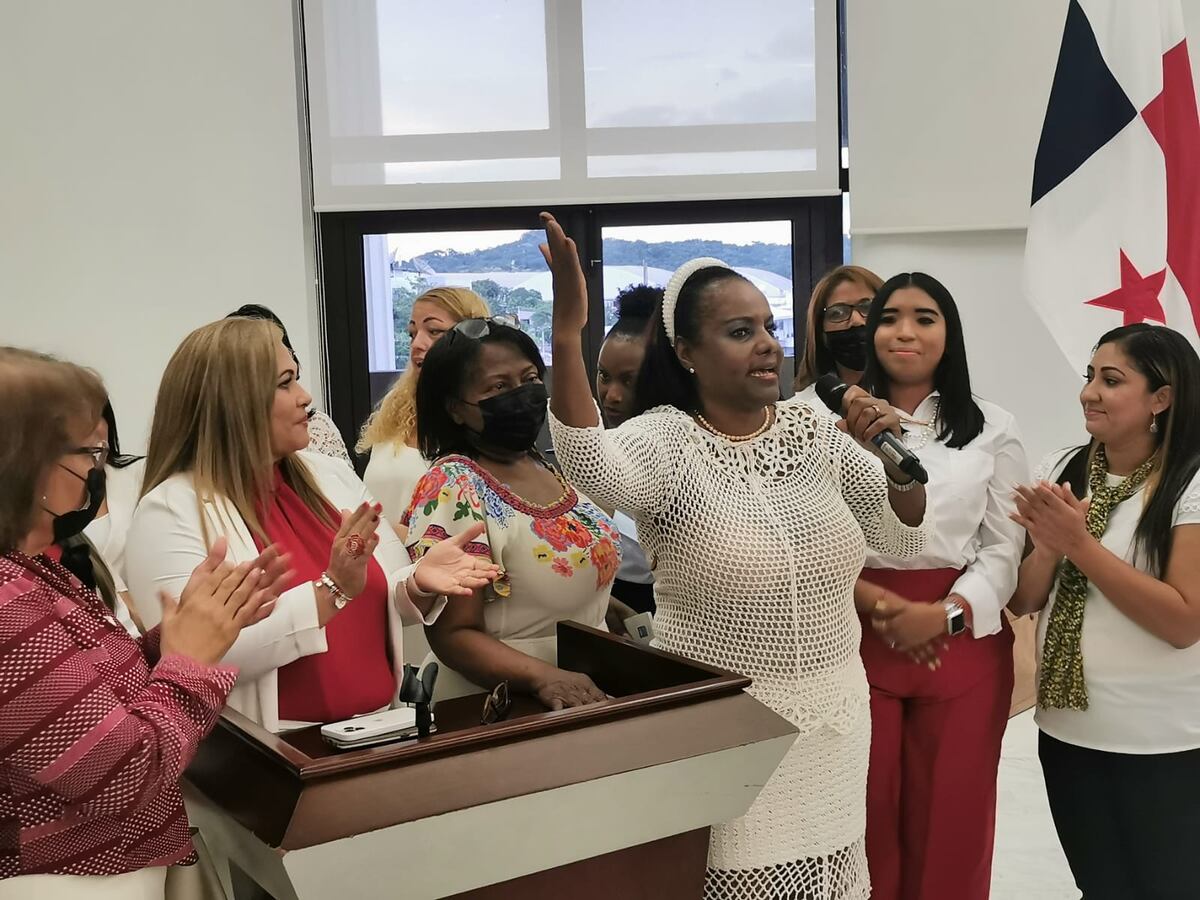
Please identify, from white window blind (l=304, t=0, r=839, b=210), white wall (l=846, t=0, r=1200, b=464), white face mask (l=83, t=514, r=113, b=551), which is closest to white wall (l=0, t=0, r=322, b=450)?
white window blind (l=304, t=0, r=839, b=210)

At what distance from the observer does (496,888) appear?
53.1 inches

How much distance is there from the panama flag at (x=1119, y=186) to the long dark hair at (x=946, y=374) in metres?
1.21

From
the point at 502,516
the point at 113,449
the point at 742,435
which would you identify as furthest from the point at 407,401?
the point at 742,435

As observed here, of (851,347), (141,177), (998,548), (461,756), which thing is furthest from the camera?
(141,177)

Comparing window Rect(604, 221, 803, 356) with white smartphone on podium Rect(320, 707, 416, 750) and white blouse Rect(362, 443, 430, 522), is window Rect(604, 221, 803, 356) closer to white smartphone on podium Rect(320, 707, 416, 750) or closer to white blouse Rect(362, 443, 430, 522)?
white blouse Rect(362, 443, 430, 522)

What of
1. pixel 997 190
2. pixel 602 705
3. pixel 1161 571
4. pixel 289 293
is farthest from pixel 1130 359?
pixel 289 293

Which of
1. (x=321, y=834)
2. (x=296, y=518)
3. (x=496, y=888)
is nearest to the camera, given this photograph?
(x=321, y=834)

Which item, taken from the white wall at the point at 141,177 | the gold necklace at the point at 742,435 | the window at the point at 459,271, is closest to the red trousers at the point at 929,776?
the gold necklace at the point at 742,435

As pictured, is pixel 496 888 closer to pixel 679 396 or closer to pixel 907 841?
pixel 679 396

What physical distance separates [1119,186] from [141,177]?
4.17m

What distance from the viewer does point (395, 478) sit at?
10.6 feet

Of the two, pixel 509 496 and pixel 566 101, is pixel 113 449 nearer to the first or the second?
pixel 509 496

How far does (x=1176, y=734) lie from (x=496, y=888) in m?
1.56

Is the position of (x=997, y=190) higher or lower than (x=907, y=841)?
higher
